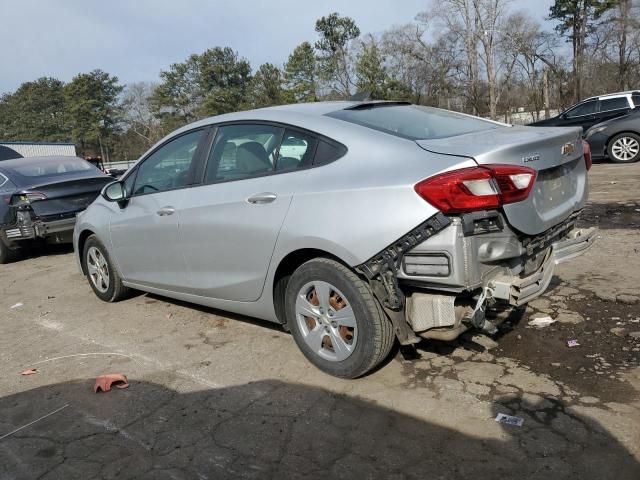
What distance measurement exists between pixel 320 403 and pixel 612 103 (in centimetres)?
→ 1435

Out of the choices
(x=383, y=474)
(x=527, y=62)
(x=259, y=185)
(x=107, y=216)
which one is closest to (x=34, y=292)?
(x=107, y=216)

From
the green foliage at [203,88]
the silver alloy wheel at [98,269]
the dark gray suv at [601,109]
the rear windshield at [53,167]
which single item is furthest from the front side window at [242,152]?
the green foliage at [203,88]

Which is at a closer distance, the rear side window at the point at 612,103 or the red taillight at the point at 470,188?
the red taillight at the point at 470,188

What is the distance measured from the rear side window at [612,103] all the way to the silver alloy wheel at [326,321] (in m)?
13.8

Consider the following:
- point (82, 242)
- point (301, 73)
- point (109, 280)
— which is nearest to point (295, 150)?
point (109, 280)

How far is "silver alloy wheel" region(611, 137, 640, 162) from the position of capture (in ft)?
38.9

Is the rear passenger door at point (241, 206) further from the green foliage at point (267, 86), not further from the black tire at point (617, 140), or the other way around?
the green foliage at point (267, 86)

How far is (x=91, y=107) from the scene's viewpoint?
210ft

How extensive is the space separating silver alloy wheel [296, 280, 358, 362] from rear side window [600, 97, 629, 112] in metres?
13.8

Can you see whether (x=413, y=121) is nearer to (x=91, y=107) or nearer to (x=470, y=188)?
(x=470, y=188)

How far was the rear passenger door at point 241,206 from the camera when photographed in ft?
11.1

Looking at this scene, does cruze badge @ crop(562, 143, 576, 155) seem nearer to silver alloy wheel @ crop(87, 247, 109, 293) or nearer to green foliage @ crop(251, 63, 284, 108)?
silver alloy wheel @ crop(87, 247, 109, 293)

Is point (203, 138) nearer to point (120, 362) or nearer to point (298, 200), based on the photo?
point (298, 200)

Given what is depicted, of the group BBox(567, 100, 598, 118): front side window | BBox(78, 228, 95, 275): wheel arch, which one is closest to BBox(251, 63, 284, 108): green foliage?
BBox(567, 100, 598, 118): front side window
